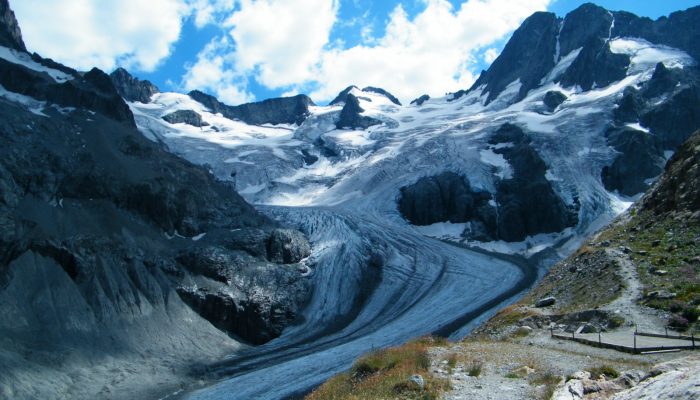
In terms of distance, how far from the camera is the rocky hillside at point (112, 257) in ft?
166

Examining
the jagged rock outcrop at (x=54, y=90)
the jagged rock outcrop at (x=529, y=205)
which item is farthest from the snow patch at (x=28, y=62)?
the jagged rock outcrop at (x=529, y=205)

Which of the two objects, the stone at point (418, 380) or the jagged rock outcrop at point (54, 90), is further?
the jagged rock outcrop at point (54, 90)

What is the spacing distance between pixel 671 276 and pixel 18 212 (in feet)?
196

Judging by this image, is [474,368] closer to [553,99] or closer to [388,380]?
[388,380]

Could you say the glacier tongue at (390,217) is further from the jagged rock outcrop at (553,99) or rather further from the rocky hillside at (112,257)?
the rocky hillside at (112,257)

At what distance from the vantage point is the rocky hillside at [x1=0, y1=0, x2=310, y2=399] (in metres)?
50.6

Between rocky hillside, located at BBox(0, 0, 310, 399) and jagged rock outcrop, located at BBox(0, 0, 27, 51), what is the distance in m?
19.0

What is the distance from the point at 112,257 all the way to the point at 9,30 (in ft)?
290

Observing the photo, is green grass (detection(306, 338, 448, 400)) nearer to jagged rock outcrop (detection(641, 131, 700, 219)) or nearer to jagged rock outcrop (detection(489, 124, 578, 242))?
jagged rock outcrop (detection(641, 131, 700, 219))

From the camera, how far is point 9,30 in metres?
125

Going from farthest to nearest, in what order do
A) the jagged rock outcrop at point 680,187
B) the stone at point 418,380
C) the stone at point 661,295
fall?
the jagged rock outcrop at point 680,187
the stone at point 661,295
the stone at point 418,380

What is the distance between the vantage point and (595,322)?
27859 mm

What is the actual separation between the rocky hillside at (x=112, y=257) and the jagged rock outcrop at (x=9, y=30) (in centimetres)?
1895

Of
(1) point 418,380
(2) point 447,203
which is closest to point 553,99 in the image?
(2) point 447,203
